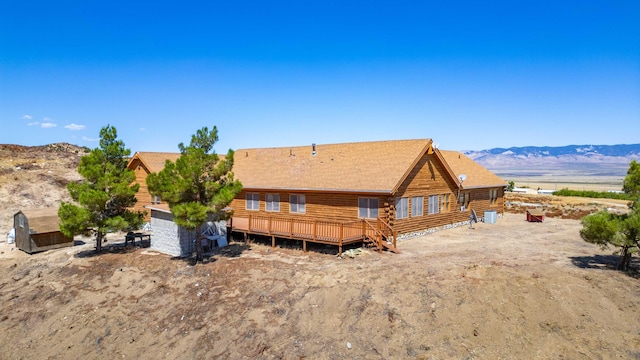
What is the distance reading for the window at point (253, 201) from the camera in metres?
24.9

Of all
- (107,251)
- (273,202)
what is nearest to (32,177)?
(107,251)

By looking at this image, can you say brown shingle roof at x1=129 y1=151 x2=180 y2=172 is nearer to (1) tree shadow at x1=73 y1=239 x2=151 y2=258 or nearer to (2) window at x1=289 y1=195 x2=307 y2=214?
(1) tree shadow at x1=73 y1=239 x2=151 y2=258

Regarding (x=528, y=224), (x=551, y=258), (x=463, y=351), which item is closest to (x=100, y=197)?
(x=463, y=351)

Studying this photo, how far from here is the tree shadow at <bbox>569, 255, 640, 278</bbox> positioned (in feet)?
46.0

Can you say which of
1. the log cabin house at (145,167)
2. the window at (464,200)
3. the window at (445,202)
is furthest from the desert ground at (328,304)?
the log cabin house at (145,167)

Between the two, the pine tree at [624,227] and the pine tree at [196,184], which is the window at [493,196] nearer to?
the pine tree at [624,227]

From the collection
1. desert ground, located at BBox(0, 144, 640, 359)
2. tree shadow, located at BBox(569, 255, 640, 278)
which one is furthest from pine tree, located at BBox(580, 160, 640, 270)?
desert ground, located at BBox(0, 144, 640, 359)

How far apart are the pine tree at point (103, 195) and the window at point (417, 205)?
14352mm

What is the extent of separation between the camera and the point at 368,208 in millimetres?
20328

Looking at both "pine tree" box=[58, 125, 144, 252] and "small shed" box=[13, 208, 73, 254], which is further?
"small shed" box=[13, 208, 73, 254]

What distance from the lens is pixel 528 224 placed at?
27047 millimetres

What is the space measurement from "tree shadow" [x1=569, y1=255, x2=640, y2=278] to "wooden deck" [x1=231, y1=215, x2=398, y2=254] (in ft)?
23.3

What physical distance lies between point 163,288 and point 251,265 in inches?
142

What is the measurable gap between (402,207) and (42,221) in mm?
19351
